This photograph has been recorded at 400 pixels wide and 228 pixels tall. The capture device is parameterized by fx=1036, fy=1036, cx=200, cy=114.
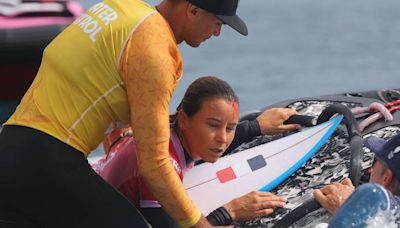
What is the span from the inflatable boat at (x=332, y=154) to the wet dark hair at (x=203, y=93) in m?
0.47

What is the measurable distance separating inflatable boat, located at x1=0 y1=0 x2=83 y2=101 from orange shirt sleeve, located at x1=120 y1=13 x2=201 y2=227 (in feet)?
5.33

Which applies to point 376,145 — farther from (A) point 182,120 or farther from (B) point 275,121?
(B) point 275,121

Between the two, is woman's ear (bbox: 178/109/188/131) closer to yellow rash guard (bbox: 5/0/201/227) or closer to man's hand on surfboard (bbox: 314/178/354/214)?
yellow rash guard (bbox: 5/0/201/227)

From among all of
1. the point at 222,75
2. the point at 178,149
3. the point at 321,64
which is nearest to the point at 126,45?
the point at 178,149

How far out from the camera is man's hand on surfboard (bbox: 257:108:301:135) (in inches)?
173

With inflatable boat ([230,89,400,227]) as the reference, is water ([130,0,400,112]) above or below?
below

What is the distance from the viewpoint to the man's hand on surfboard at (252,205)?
386 cm

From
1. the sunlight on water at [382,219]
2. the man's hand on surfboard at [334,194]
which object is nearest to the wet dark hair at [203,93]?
the man's hand on surfboard at [334,194]

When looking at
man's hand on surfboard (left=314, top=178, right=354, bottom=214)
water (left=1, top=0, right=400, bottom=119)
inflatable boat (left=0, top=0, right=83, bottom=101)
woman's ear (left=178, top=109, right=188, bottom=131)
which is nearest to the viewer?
man's hand on surfboard (left=314, top=178, right=354, bottom=214)

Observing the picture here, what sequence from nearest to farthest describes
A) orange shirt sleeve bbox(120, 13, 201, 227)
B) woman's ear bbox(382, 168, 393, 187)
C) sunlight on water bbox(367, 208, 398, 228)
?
1. sunlight on water bbox(367, 208, 398, 228)
2. orange shirt sleeve bbox(120, 13, 201, 227)
3. woman's ear bbox(382, 168, 393, 187)

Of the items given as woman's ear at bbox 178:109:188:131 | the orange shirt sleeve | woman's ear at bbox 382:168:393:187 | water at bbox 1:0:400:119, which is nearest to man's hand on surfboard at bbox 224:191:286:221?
woman's ear at bbox 178:109:188:131

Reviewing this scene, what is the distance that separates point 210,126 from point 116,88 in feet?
1.71

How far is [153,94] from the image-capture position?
330cm

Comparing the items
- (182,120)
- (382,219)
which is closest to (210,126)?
(182,120)
